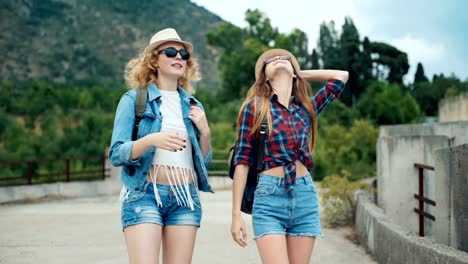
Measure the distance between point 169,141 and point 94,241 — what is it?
6.96 metres

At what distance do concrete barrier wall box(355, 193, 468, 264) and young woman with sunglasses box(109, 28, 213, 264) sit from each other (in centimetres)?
212

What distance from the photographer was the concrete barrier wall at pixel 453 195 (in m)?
5.81

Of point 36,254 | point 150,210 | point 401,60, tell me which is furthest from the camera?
point 401,60

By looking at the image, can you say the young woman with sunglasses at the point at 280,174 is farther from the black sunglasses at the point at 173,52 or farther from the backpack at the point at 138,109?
the backpack at the point at 138,109

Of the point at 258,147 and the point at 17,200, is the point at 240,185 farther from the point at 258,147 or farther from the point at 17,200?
the point at 17,200

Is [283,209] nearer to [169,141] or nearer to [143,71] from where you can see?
[169,141]

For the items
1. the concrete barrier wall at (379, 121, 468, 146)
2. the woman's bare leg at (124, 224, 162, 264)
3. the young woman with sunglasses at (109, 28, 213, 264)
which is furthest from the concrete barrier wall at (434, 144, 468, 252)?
the concrete barrier wall at (379, 121, 468, 146)

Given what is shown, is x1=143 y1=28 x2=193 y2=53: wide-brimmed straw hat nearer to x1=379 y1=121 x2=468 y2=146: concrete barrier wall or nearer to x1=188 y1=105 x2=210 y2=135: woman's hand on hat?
x1=188 y1=105 x2=210 y2=135: woman's hand on hat

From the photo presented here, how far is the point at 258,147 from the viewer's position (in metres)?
3.93

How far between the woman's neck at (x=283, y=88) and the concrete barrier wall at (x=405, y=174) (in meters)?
5.54

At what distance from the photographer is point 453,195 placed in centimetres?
603

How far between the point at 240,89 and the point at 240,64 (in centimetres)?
260

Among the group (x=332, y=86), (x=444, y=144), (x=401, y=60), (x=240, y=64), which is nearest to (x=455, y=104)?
(x=444, y=144)

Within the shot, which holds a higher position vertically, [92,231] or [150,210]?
[150,210]
